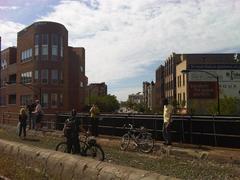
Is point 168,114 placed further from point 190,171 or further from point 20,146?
point 20,146

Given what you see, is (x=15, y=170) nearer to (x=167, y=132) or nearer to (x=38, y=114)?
(x=167, y=132)

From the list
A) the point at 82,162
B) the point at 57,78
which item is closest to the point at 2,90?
the point at 57,78

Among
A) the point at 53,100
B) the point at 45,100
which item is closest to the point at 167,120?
the point at 45,100

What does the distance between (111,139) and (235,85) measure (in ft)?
250

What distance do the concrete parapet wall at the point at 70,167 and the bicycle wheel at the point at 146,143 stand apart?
5.84 metres

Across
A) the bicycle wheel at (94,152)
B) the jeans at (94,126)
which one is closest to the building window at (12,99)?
the jeans at (94,126)

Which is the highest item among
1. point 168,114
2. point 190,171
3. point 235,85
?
point 235,85

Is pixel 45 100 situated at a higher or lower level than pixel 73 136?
higher

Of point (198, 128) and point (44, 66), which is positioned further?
point (44, 66)

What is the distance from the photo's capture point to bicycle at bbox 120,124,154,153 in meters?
18.4

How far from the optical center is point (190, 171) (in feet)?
43.5

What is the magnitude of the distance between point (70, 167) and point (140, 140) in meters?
9.06

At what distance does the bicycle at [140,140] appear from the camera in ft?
60.4

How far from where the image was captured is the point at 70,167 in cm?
990
